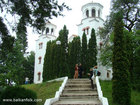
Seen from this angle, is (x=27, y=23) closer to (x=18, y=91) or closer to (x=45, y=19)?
(x=45, y=19)

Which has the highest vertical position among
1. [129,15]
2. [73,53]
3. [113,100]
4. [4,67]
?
[129,15]

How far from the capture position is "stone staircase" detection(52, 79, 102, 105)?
32.8 ft

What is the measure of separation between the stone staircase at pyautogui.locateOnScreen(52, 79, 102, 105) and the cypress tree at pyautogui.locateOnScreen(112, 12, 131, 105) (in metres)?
1.25

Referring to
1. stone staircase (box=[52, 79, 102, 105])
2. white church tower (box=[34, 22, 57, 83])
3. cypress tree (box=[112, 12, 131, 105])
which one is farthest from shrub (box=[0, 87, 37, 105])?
white church tower (box=[34, 22, 57, 83])

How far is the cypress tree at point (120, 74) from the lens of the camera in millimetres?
10406

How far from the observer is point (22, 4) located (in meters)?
9.85

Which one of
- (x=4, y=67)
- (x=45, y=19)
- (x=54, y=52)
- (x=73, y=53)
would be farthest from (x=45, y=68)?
(x=45, y=19)

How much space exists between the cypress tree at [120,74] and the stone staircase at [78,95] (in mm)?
1247

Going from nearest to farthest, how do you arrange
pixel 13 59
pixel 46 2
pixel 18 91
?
pixel 18 91 < pixel 46 2 < pixel 13 59

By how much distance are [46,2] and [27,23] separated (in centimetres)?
158

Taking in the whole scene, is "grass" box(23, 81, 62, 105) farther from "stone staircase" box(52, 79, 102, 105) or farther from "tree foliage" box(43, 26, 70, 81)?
"tree foliage" box(43, 26, 70, 81)

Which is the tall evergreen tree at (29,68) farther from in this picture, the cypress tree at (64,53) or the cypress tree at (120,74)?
the cypress tree at (120,74)

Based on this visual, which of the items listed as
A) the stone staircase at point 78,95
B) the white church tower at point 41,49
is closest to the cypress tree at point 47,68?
the stone staircase at point 78,95

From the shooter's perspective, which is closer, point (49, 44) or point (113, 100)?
point (113, 100)
